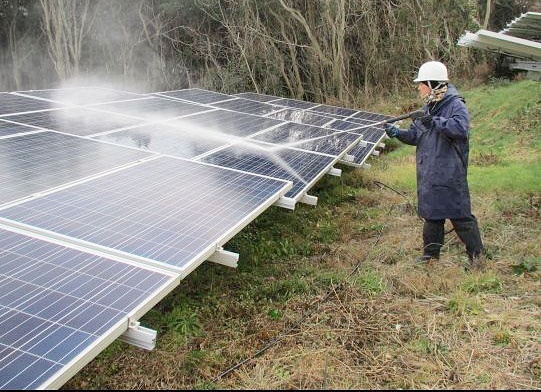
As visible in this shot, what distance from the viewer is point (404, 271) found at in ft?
15.7

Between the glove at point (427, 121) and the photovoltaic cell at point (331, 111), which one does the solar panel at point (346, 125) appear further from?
the glove at point (427, 121)

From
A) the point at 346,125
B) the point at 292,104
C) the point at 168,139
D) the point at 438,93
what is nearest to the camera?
the point at 438,93

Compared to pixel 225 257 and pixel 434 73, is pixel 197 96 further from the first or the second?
pixel 225 257

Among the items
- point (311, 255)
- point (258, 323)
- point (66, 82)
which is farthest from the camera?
point (66, 82)

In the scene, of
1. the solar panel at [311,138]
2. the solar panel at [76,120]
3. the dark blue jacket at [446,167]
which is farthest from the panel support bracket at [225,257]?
the solar panel at [311,138]

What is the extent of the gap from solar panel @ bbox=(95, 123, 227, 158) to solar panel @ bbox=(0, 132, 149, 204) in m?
0.41

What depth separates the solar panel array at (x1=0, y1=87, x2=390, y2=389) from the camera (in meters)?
2.26

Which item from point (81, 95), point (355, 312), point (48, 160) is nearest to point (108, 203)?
point (48, 160)

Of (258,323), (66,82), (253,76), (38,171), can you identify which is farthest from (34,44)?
(258,323)

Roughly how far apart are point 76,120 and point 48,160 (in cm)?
214

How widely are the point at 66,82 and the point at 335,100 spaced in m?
11.2

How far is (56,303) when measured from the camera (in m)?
2.40

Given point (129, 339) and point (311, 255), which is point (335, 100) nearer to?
point (311, 255)

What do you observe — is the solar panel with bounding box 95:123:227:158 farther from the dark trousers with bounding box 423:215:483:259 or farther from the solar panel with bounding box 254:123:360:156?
the dark trousers with bounding box 423:215:483:259
